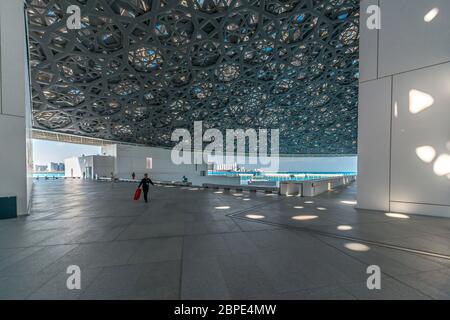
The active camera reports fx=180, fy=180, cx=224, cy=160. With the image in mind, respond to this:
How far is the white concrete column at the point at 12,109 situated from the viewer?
6.36 m

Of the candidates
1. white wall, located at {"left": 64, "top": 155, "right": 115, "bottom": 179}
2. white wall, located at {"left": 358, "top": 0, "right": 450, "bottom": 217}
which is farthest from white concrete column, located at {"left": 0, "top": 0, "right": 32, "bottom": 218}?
white wall, located at {"left": 64, "top": 155, "right": 115, "bottom": 179}

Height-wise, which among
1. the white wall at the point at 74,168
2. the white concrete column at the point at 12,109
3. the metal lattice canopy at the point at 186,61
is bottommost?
the white wall at the point at 74,168

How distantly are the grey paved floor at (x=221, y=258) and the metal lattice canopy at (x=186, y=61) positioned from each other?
15922 mm

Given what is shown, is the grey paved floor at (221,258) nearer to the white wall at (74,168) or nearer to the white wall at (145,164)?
the white wall at (145,164)

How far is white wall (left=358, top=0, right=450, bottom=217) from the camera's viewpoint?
6465 millimetres

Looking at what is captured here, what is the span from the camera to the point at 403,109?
7090mm

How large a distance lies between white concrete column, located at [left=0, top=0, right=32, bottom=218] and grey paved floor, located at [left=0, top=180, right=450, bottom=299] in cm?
117

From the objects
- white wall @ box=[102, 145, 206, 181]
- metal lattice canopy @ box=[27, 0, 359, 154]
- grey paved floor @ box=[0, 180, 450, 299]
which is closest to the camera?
grey paved floor @ box=[0, 180, 450, 299]

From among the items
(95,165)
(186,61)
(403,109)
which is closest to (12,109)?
(403,109)

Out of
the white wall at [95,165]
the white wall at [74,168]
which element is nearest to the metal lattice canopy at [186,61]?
the white wall at [95,165]

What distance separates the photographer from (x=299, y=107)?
35.6 meters

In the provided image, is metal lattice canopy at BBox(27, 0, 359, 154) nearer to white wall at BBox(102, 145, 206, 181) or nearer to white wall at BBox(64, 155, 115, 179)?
white wall at BBox(102, 145, 206, 181)

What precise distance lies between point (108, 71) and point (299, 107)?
104ft

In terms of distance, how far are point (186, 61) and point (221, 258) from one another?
21.4 m
